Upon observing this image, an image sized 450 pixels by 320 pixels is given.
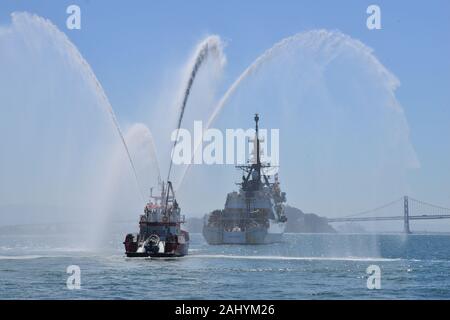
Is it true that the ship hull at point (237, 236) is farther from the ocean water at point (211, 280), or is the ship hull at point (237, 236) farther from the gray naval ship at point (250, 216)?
the ocean water at point (211, 280)

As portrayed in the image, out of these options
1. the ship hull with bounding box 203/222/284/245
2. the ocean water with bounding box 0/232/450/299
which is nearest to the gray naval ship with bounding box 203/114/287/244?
the ship hull with bounding box 203/222/284/245

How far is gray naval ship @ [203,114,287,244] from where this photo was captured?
141875mm

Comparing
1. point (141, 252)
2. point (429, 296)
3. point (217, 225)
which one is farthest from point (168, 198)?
point (217, 225)

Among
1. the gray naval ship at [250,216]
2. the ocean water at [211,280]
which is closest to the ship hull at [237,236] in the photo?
the gray naval ship at [250,216]

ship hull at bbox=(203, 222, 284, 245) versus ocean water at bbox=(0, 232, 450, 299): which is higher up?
ship hull at bbox=(203, 222, 284, 245)

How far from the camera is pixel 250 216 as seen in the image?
148 metres

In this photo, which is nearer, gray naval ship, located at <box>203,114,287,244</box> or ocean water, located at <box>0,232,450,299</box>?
ocean water, located at <box>0,232,450,299</box>

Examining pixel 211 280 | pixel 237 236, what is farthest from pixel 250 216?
pixel 211 280

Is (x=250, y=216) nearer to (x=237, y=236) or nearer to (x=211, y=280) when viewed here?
(x=237, y=236)

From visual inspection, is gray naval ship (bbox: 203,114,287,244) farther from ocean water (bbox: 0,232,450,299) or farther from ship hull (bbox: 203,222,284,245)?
ocean water (bbox: 0,232,450,299)

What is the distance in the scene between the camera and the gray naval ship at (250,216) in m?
142
